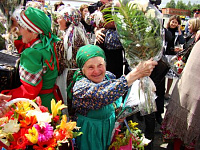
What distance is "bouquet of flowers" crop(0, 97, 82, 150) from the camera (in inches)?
47.8

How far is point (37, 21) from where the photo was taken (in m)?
1.96

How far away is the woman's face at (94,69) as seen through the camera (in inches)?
66.2

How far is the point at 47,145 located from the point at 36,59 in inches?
36.4

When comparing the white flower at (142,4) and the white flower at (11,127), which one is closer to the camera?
the white flower at (11,127)

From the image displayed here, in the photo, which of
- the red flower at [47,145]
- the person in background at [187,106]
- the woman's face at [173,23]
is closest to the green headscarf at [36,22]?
the red flower at [47,145]

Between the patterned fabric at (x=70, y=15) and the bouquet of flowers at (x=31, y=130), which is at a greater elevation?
the patterned fabric at (x=70, y=15)

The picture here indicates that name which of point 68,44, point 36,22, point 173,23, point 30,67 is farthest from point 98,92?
point 173,23

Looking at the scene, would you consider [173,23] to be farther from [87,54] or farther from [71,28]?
[87,54]

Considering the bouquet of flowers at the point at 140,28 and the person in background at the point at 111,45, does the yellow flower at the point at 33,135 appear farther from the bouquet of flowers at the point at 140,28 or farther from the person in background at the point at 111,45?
the person in background at the point at 111,45

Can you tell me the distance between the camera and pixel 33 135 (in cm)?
123

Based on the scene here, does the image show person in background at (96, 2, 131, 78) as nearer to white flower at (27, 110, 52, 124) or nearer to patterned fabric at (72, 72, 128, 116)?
patterned fabric at (72, 72, 128, 116)

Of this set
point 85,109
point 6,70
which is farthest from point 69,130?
point 6,70

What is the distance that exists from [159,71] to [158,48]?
4.58 ft

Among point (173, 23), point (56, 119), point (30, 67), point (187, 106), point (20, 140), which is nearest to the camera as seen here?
point (20, 140)
